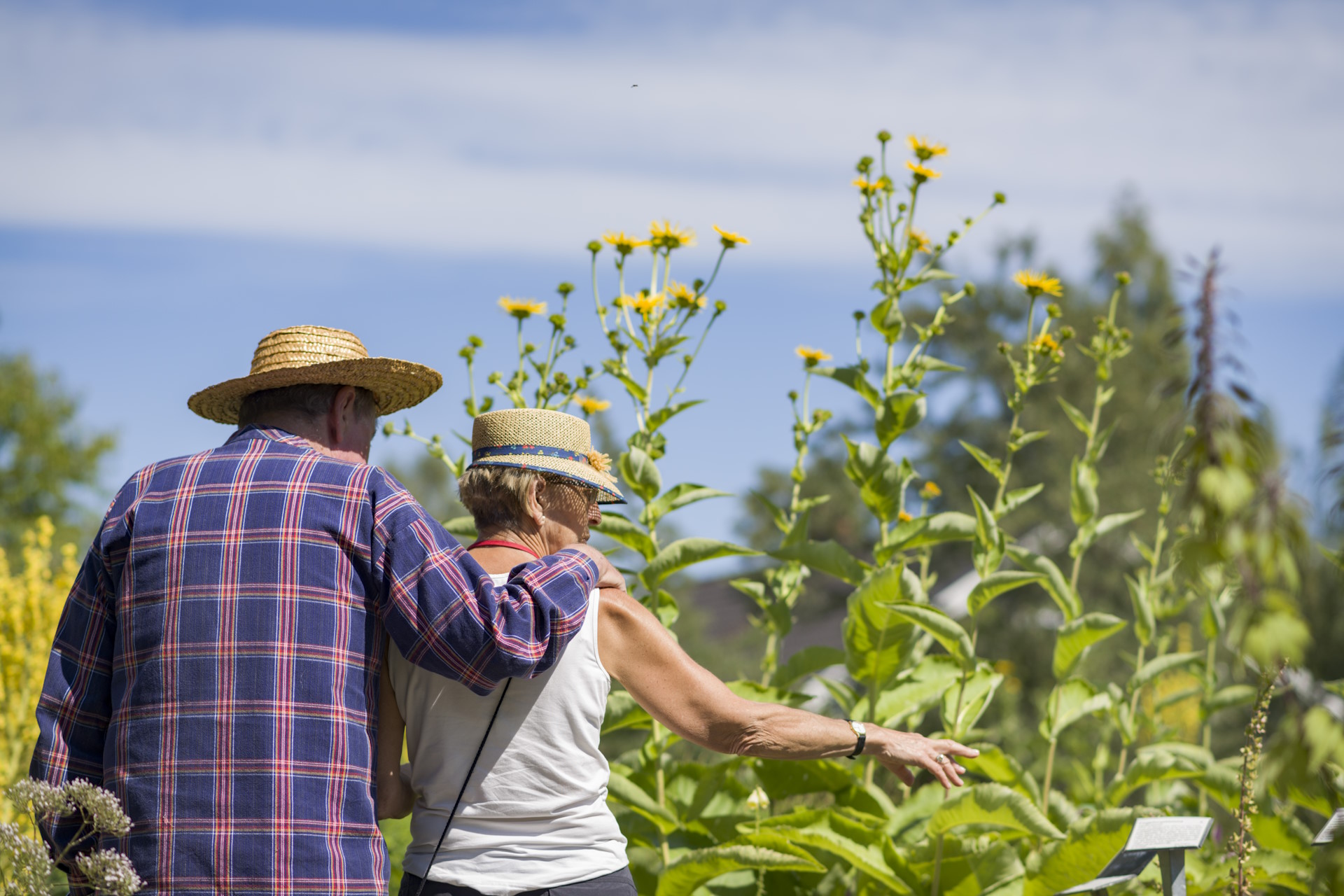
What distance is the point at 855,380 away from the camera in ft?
10.2

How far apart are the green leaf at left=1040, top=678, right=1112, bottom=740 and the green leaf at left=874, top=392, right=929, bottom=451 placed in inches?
33.0

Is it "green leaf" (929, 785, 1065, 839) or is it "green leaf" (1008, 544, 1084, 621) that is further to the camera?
"green leaf" (1008, 544, 1084, 621)

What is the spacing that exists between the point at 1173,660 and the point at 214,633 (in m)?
2.62

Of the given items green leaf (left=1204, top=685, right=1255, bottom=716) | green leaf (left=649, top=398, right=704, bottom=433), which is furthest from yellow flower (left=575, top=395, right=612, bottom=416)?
green leaf (left=1204, top=685, right=1255, bottom=716)

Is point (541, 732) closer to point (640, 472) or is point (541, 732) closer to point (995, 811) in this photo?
point (640, 472)

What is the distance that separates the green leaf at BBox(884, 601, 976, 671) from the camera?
108 inches

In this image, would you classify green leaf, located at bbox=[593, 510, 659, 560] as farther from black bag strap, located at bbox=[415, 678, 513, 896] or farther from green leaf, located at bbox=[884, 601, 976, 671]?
black bag strap, located at bbox=[415, 678, 513, 896]

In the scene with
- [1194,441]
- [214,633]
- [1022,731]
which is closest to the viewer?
[1194,441]

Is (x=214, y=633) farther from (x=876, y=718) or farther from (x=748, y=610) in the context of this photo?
(x=748, y=610)

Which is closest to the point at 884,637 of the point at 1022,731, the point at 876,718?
the point at 876,718

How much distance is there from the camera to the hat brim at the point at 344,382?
81.0 inches

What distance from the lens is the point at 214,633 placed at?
179cm

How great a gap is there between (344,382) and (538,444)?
1.22 feet

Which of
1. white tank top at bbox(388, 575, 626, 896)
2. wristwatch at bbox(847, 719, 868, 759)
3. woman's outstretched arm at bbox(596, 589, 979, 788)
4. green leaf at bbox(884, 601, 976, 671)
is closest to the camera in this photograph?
white tank top at bbox(388, 575, 626, 896)
